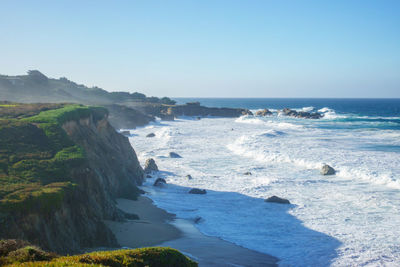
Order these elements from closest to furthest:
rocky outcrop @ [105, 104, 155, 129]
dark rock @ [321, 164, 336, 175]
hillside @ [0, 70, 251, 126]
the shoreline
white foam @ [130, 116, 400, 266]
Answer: the shoreline, white foam @ [130, 116, 400, 266], dark rock @ [321, 164, 336, 175], hillside @ [0, 70, 251, 126], rocky outcrop @ [105, 104, 155, 129]

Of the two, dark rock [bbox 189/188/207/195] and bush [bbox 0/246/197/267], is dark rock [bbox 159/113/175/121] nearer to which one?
dark rock [bbox 189/188/207/195]

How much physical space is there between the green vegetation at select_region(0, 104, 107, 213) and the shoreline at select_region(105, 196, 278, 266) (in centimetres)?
277

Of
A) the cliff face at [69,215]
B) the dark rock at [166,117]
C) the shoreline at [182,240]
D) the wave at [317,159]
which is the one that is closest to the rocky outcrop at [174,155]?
the wave at [317,159]

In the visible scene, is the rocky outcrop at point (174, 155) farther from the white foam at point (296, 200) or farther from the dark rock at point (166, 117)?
the dark rock at point (166, 117)

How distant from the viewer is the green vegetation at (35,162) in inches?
380

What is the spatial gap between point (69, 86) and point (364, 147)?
78002 mm

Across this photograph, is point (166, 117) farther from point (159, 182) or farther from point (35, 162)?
point (35, 162)

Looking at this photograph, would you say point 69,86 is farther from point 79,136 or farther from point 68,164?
point 68,164

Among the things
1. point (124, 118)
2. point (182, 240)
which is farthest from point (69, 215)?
point (124, 118)

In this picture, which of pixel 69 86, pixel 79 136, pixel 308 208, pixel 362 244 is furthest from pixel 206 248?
pixel 69 86

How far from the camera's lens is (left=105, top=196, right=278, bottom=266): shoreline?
1163 cm

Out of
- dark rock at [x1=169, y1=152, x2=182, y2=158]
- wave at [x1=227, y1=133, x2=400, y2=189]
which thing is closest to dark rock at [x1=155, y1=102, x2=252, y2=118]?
wave at [x1=227, y1=133, x2=400, y2=189]

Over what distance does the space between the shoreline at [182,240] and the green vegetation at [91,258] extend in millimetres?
4030

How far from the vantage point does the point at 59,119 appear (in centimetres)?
1791
